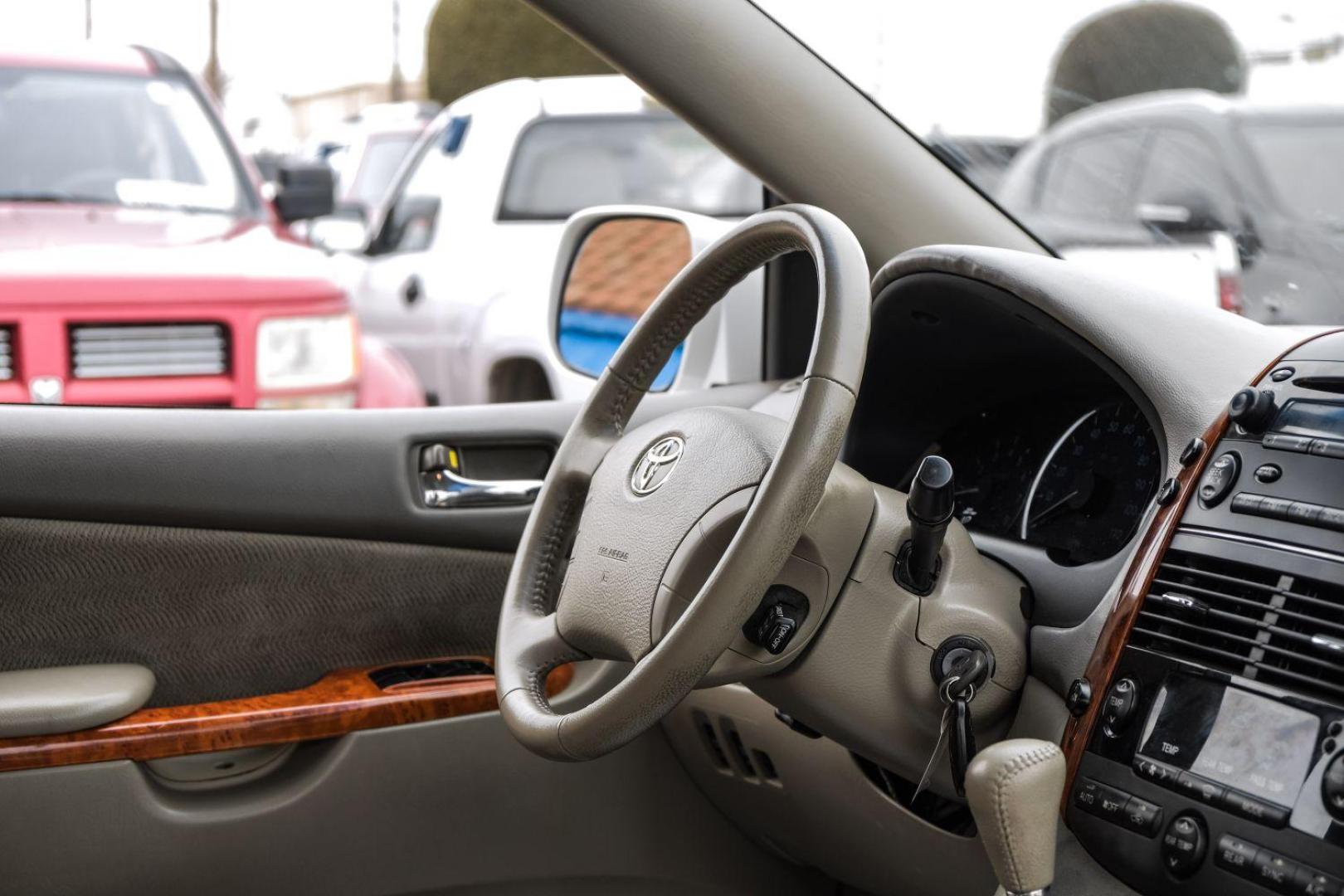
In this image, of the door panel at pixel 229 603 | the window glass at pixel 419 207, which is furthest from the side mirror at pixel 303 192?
the door panel at pixel 229 603

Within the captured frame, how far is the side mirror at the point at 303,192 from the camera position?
383cm

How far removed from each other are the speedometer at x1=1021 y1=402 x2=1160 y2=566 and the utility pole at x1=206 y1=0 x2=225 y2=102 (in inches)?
236

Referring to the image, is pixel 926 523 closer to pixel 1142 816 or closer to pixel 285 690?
pixel 1142 816

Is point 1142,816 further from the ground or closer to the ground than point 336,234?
further from the ground

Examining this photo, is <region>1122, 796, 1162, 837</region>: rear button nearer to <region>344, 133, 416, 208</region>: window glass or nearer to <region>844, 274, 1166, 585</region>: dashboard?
<region>844, 274, 1166, 585</region>: dashboard

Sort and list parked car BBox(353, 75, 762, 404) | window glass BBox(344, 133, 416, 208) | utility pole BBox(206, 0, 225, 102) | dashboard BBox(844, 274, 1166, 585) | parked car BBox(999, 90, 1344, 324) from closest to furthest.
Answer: dashboard BBox(844, 274, 1166, 585) < parked car BBox(999, 90, 1344, 324) < parked car BBox(353, 75, 762, 404) < utility pole BBox(206, 0, 225, 102) < window glass BBox(344, 133, 416, 208)

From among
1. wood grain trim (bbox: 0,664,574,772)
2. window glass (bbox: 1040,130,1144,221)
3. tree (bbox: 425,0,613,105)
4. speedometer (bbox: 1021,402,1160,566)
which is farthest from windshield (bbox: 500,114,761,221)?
tree (bbox: 425,0,613,105)

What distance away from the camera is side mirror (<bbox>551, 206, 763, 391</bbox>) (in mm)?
2064

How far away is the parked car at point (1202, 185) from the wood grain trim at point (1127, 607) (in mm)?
468

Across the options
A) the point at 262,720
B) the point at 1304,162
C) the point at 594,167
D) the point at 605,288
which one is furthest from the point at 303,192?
the point at 1304,162

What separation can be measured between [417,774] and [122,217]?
162 centimetres

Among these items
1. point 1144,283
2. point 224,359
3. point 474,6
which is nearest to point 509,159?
point 224,359

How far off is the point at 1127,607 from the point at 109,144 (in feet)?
8.80

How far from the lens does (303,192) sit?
3.84m
